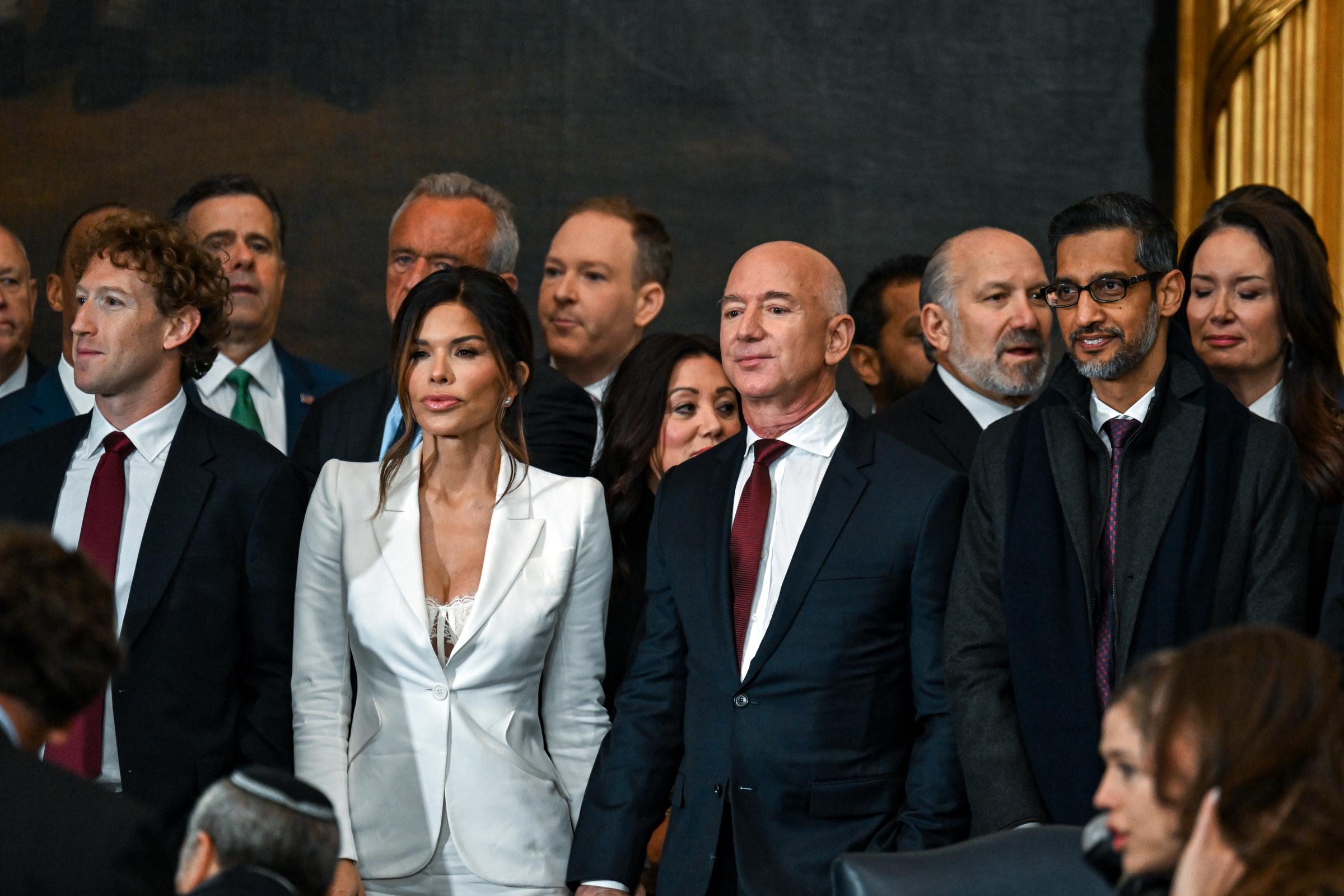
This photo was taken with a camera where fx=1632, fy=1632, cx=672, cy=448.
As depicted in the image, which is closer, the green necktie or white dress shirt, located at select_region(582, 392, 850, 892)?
white dress shirt, located at select_region(582, 392, 850, 892)

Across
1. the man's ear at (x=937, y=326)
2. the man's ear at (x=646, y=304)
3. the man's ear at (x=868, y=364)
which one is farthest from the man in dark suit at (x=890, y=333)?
the man's ear at (x=937, y=326)

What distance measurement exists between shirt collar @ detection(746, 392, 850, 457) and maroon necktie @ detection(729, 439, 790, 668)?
3 cm

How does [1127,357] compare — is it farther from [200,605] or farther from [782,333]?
[200,605]

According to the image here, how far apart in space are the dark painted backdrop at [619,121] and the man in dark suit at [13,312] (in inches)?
53.6

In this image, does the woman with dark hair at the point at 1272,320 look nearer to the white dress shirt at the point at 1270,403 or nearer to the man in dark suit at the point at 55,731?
the white dress shirt at the point at 1270,403

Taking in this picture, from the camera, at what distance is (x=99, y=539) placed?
3365 mm

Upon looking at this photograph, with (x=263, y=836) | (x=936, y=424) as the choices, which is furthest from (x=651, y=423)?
(x=263, y=836)

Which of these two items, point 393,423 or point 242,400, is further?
point 242,400

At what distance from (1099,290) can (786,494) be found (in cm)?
78

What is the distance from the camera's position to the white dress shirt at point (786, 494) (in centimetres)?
332

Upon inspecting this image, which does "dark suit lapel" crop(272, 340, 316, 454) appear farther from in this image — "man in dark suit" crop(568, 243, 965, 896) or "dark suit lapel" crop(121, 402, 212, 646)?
"man in dark suit" crop(568, 243, 965, 896)

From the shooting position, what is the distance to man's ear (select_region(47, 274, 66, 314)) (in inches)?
191

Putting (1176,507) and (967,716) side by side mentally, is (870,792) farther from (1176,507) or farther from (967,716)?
(1176,507)

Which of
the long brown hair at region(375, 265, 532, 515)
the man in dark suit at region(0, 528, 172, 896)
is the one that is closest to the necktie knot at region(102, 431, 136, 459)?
the long brown hair at region(375, 265, 532, 515)
